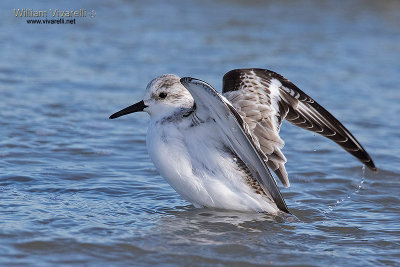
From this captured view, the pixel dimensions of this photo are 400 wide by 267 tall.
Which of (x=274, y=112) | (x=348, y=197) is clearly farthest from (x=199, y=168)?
(x=348, y=197)

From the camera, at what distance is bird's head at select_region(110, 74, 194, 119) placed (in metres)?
6.83

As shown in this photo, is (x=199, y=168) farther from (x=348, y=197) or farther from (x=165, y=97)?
(x=348, y=197)

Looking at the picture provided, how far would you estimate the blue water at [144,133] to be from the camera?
5.75 m

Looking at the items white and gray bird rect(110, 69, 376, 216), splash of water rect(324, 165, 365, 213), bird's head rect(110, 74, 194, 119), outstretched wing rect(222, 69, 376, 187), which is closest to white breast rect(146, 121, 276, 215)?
white and gray bird rect(110, 69, 376, 216)

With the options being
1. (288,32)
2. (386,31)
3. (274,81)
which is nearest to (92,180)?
(274,81)

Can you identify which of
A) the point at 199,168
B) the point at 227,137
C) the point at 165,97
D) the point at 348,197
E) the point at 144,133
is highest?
the point at 165,97

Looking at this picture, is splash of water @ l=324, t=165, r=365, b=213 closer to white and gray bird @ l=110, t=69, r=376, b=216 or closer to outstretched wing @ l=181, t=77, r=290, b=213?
white and gray bird @ l=110, t=69, r=376, b=216

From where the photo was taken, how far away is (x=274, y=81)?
732 cm

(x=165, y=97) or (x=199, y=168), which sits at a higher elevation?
(x=165, y=97)

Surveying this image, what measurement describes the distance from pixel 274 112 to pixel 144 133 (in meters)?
2.39

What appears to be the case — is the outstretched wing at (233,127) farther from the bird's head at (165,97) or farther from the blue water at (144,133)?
the bird's head at (165,97)

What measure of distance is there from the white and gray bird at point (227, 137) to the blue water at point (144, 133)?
0.24 m

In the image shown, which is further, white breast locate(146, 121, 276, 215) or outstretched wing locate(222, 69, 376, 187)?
outstretched wing locate(222, 69, 376, 187)

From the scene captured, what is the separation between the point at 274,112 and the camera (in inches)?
279
